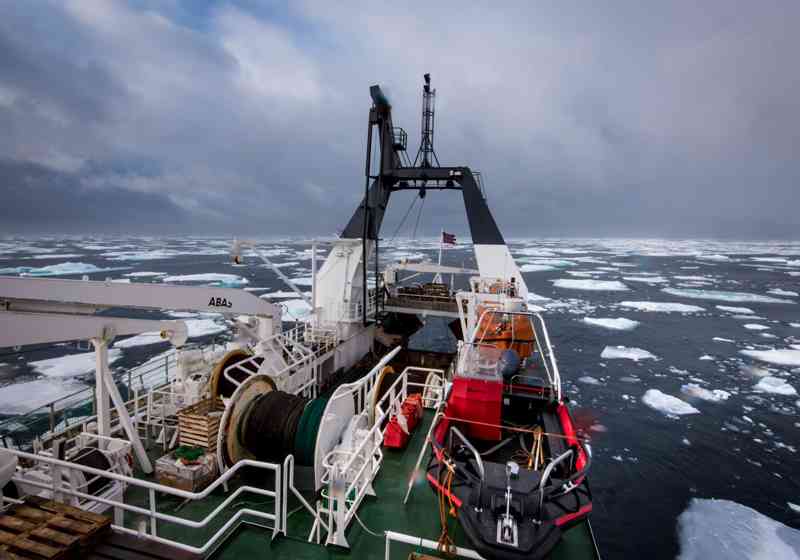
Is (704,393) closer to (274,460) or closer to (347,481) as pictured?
(347,481)

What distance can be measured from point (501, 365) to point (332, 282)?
399 inches


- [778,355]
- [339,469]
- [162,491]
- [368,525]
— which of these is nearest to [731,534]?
[368,525]

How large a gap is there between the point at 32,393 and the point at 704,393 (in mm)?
25144

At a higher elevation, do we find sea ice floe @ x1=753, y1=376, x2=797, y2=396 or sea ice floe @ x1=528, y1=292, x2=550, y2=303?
sea ice floe @ x1=528, y1=292, x2=550, y2=303

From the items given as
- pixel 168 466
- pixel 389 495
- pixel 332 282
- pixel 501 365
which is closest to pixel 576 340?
pixel 332 282

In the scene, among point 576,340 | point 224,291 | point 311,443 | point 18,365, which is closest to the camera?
point 311,443

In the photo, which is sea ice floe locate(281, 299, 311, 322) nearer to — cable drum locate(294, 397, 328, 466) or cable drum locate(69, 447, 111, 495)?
cable drum locate(69, 447, 111, 495)

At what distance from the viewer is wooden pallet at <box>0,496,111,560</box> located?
3.28m

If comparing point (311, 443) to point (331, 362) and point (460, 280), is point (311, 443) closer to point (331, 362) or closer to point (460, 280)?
point (331, 362)

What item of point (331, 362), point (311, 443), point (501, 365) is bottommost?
point (331, 362)

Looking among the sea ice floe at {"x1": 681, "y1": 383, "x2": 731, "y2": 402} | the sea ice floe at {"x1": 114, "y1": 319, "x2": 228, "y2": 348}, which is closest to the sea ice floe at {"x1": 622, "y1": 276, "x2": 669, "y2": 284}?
the sea ice floe at {"x1": 681, "y1": 383, "x2": 731, "y2": 402}

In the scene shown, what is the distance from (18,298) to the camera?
183 inches

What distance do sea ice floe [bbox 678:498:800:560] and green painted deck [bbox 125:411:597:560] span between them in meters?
5.04

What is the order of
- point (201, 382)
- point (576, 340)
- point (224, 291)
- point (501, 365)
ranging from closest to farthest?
1. point (501, 365)
2. point (224, 291)
3. point (201, 382)
4. point (576, 340)
